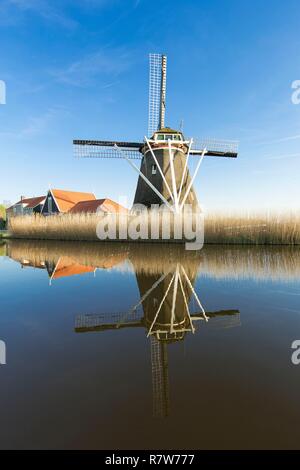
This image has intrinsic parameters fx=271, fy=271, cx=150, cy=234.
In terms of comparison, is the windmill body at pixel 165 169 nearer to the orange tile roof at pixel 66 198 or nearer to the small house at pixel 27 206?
the orange tile roof at pixel 66 198

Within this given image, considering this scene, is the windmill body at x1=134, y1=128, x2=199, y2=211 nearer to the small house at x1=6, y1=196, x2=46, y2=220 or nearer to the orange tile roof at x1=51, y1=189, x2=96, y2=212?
the orange tile roof at x1=51, y1=189, x2=96, y2=212

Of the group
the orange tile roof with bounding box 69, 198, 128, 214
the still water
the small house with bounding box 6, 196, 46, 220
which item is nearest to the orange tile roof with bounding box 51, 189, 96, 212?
the orange tile roof with bounding box 69, 198, 128, 214

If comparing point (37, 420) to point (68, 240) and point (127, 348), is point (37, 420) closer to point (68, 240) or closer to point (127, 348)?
point (127, 348)

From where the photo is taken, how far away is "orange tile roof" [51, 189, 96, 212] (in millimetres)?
29406

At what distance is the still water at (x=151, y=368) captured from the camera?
63.0 inches

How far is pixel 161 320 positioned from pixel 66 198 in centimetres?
2932

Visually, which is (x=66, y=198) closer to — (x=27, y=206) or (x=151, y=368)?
(x=27, y=206)

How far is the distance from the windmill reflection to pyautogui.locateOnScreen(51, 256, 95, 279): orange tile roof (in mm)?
2559

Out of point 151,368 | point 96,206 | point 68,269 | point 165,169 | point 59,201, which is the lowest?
point 151,368

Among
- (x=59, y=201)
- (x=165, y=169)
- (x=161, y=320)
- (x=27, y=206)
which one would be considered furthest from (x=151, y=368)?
(x=27, y=206)

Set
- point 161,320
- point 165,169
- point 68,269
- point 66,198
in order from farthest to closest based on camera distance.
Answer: point 66,198 → point 165,169 → point 68,269 → point 161,320

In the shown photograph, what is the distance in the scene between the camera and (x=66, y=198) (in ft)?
101
